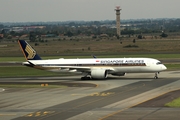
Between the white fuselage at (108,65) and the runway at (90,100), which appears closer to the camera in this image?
the runway at (90,100)

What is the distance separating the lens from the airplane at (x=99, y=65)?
2874 inches

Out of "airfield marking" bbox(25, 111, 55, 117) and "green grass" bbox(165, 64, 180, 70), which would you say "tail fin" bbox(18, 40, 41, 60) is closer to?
"green grass" bbox(165, 64, 180, 70)

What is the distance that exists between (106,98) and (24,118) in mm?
13382

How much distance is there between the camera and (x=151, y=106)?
44.8m

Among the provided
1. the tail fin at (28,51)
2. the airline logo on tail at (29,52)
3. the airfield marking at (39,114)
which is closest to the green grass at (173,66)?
the tail fin at (28,51)

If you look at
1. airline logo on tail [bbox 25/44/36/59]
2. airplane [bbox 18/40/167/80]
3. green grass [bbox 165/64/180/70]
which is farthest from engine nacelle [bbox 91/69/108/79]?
green grass [bbox 165/64/180/70]

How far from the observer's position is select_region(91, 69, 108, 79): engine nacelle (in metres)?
74.4

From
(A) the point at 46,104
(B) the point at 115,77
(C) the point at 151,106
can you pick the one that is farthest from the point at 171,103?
(B) the point at 115,77

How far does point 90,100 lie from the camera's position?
50594 mm

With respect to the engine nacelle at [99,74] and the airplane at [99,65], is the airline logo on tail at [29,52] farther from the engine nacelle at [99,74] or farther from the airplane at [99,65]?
the engine nacelle at [99,74]

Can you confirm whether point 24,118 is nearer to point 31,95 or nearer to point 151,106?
point 151,106

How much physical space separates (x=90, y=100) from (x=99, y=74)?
23.9m

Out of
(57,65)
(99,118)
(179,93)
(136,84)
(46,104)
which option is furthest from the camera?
(57,65)

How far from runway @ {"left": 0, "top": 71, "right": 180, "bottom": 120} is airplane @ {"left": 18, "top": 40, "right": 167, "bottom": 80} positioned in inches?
62.3
